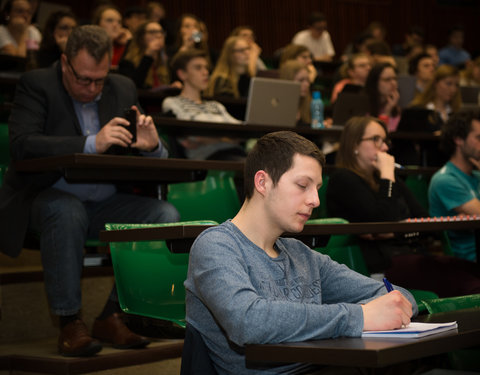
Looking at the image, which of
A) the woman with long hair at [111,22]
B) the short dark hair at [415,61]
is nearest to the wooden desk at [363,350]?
the woman with long hair at [111,22]

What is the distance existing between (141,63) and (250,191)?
3567 millimetres

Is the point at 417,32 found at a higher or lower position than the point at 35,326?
higher

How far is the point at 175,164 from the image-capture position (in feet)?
8.24

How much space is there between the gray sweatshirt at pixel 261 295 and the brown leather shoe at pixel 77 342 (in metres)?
0.92

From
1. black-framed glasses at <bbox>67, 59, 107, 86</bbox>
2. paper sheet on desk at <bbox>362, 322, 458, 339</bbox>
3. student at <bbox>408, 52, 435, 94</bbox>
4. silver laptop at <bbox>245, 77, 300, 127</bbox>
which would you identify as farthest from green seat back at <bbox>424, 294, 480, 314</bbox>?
student at <bbox>408, 52, 435, 94</bbox>

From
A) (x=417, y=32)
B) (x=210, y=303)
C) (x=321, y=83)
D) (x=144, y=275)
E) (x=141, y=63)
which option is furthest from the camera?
(x=417, y=32)

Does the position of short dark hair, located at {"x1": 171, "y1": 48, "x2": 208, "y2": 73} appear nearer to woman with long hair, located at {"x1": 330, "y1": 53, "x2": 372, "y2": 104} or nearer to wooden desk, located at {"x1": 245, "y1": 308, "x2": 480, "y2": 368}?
A: woman with long hair, located at {"x1": 330, "y1": 53, "x2": 372, "y2": 104}

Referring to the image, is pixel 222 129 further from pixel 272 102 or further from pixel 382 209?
pixel 382 209

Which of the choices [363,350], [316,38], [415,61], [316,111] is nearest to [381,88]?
[316,111]

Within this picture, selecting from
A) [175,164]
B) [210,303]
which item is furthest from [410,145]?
[210,303]

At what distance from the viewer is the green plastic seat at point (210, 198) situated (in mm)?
2957

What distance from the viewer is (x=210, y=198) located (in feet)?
9.87

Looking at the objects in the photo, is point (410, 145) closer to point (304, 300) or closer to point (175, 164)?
point (175, 164)

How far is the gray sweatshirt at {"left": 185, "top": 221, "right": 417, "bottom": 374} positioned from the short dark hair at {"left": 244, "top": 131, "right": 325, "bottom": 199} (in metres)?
0.13
